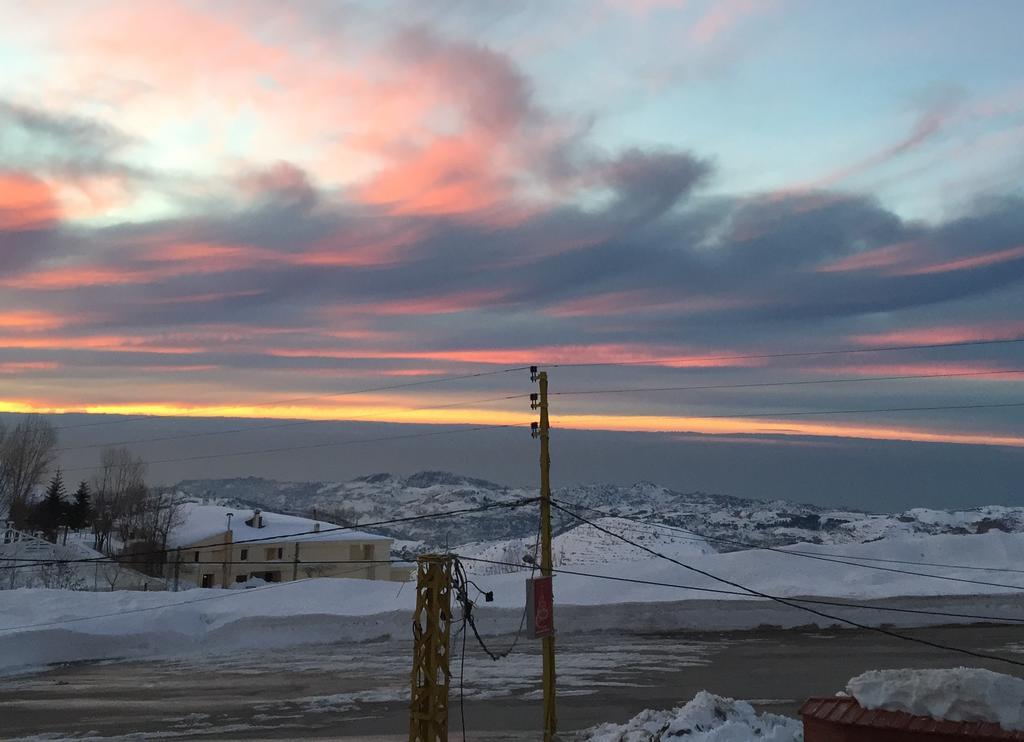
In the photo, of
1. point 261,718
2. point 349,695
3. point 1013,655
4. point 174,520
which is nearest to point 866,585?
point 1013,655

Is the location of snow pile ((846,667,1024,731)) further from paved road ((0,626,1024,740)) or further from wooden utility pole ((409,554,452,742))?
paved road ((0,626,1024,740))

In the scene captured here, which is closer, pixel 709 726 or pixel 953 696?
pixel 953 696

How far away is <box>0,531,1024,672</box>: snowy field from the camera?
1511 inches

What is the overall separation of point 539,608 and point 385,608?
25.2m

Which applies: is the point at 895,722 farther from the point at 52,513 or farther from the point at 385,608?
the point at 52,513

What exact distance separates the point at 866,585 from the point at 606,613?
1461cm

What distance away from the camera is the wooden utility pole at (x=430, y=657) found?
1543 centimetres

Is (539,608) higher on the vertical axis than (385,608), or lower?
higher

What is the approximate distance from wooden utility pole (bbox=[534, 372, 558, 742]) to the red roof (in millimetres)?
6589

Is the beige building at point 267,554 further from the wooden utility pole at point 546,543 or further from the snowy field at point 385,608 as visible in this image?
the wooden utility pole at point 546,543

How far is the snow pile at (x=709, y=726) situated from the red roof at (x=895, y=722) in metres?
3.77

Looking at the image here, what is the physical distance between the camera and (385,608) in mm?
42656

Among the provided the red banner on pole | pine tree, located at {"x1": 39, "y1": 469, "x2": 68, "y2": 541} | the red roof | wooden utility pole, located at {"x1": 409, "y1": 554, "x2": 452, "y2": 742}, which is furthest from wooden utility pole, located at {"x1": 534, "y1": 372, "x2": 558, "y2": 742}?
pine tree, located at {"x1": 39, "y1": 469, "x2": 68, "y2": 541}

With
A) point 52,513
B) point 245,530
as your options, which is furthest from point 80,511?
point 245,530
